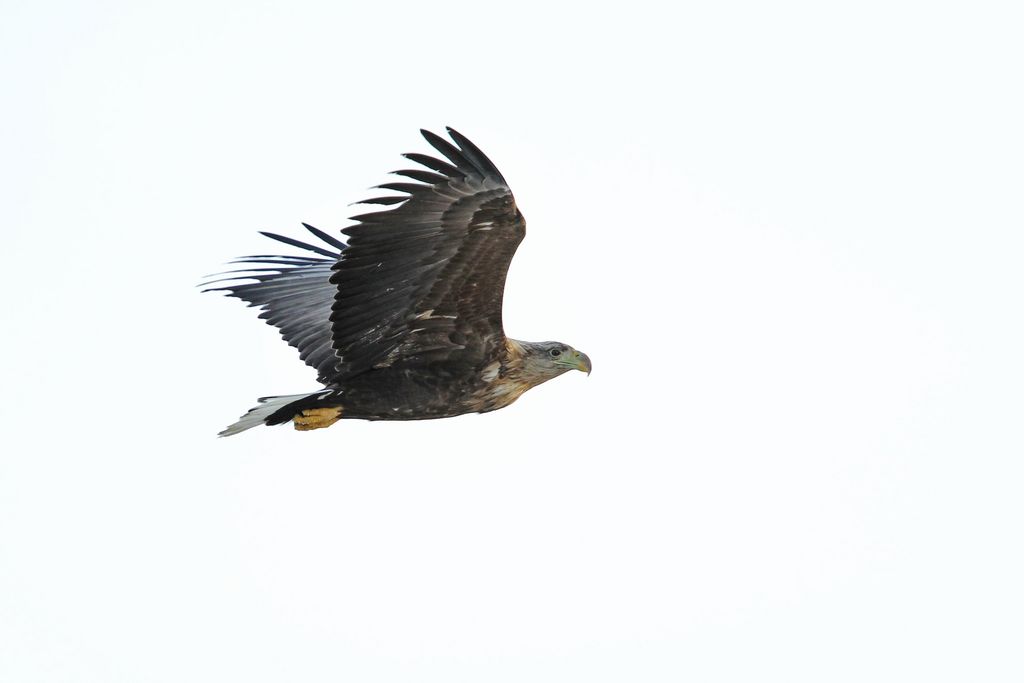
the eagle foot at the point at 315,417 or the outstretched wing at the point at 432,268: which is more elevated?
the outstretched wing at the point at 432,268

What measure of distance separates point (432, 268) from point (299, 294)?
3.03m

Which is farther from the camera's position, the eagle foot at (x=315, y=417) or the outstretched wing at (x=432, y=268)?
the eagle foot at (x=315, y=417)

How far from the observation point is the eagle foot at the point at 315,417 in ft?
37.4

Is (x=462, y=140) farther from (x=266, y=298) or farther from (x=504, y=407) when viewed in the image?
(x=266, y=298)

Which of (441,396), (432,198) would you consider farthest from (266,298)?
(432,198)

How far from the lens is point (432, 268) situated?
10523mm

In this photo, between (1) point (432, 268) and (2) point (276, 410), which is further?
(2) point (276, 410)

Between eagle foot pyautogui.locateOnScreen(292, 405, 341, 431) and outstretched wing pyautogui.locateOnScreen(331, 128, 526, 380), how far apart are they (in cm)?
34

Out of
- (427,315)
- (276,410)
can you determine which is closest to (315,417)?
(276,410)

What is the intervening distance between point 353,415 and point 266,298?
215 centimetres

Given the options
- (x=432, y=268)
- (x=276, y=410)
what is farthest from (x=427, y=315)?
(x=276, y=410)

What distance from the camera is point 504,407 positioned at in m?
11.8

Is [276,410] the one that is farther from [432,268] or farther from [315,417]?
[432,268]

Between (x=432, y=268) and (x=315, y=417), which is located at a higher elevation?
(x=432, y=268)
